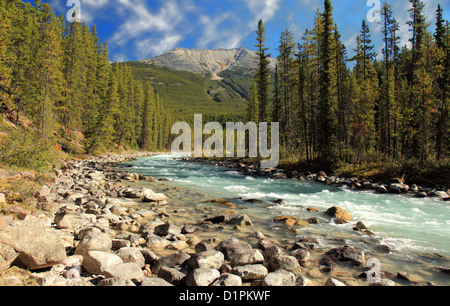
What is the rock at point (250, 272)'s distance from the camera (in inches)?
163

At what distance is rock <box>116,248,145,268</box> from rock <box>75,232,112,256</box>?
0.43m

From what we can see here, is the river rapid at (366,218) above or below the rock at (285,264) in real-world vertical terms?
below

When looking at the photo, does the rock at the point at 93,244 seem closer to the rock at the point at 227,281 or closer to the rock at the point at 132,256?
the rock at the point at 132,256

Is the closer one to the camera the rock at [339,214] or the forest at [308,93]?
the rock at [339,214]

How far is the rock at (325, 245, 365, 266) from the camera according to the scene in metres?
5.03

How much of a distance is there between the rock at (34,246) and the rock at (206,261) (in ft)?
7.24

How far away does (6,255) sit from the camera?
3371 millimetres

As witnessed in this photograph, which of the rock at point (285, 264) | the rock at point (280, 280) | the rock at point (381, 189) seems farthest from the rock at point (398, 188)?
the rock at point (280, 280)

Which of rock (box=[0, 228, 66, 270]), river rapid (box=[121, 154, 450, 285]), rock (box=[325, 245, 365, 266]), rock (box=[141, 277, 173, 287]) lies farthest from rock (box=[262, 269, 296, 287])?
rock (box=[0, 228, 66, 270])

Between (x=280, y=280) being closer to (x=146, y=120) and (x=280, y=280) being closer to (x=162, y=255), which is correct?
(x=162, y=255)

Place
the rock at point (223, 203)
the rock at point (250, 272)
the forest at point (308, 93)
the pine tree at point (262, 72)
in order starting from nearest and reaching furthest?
the rock at point (250, 272), the rock at point (223, 203), the forest at point (308, 93), the pine tree at point (262, 72)

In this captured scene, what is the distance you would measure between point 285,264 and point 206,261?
1.58m
